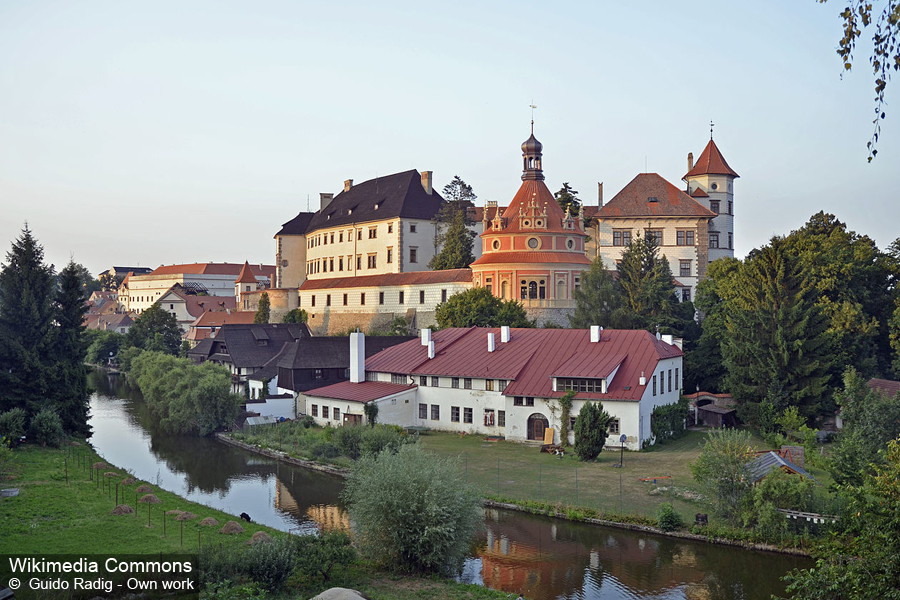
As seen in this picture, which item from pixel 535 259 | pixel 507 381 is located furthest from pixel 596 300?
pixel 507 381

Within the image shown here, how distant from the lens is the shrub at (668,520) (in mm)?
21984

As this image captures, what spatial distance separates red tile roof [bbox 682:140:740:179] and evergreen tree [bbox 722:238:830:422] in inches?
1271

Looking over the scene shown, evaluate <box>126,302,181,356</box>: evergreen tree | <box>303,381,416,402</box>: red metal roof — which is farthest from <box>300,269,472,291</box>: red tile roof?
<box>303,381,416,402</box>: red metal roof

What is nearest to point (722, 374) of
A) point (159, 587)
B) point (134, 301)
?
point (159, 587)

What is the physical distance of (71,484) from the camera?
24.6 metres

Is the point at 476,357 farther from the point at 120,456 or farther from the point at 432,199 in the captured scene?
the point at 432,199

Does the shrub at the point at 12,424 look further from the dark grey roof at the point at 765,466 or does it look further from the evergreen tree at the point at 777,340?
the evergreen tree at the point at 777,340

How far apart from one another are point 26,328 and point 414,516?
82.0 ft

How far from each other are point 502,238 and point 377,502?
1565 inches

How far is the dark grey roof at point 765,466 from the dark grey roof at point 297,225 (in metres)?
69.5

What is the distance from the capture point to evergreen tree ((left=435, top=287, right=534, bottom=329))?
161ft

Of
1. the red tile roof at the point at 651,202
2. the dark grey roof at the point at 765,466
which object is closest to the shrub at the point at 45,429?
the dark grey roof at the point at 765,466

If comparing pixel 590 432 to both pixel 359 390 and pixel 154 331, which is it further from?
pixel 154 331

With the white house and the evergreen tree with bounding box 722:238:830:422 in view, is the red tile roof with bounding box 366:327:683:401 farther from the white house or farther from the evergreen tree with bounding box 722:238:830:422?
the evergreen tree with bounding box 722:238:830:422
